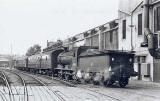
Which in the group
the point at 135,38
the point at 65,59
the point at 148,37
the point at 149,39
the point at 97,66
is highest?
the point at 135,38

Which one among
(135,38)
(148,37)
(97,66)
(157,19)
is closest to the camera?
(97,66)

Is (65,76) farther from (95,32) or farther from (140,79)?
(95,32)

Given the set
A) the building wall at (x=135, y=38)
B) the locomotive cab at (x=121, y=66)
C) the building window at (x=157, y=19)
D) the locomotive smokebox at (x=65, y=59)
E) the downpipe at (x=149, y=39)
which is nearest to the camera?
the locomotive cab at (x=121, y=66)

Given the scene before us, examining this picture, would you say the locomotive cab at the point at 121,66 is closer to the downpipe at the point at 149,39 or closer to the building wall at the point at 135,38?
the downpipe at the point at 149,39

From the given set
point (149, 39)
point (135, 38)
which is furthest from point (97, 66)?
point (135, 38)

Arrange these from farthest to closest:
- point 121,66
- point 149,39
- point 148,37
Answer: point 148,37, point 149,39, point 121,66

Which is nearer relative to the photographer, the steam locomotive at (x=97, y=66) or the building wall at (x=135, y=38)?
the steam locomotive at (x=97, y=66)

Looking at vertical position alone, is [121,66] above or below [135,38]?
below

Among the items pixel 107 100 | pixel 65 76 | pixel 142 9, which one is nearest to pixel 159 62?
pixel 142 9

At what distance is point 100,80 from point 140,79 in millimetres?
11831

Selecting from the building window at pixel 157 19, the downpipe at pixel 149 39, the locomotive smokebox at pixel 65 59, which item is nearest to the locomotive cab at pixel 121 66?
the locomotive smokebox at pixel 65 59

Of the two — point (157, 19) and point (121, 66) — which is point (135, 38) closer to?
point (157, 19)

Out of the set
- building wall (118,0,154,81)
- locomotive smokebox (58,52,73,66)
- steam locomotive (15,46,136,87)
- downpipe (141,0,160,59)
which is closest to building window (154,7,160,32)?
downpipe (141,0,160,59)

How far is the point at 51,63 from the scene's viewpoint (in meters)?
30.4
